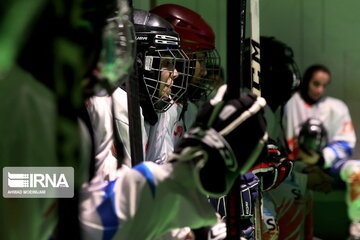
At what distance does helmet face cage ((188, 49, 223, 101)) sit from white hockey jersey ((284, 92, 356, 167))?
1.25 metres

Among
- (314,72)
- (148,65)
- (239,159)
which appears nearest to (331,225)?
(314,72)

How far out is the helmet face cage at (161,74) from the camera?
2.30 metres

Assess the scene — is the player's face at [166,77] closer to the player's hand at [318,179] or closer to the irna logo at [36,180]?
the irna logo at [36,180]

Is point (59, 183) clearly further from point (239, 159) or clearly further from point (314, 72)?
point (314, 72)

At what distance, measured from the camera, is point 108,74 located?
1.20 metres

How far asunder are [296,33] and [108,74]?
155 inches

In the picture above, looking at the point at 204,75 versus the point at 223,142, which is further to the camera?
the point at 204,75

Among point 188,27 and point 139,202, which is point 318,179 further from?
point 139,202

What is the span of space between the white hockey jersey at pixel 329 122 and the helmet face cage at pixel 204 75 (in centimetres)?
125

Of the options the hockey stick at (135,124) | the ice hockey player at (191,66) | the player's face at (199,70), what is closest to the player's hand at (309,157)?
the ice hockey player at (191,66)

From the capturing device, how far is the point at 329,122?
4.67m

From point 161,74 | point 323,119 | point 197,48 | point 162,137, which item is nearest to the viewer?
point 161,74

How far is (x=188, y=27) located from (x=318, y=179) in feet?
4.94

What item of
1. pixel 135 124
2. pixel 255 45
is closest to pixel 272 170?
pixel 255 45
